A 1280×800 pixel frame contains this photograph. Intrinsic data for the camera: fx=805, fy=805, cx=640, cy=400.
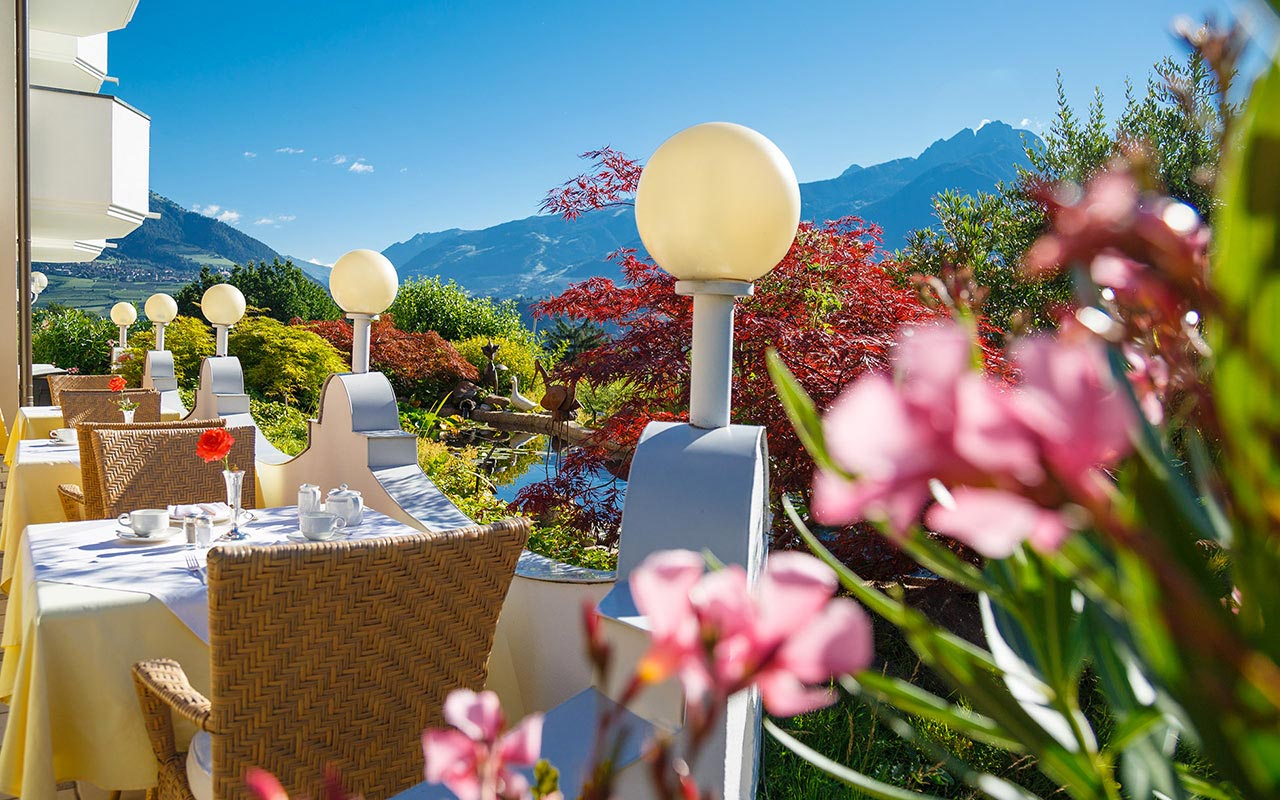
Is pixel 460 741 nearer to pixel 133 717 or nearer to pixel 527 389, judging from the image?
pixel 133 717

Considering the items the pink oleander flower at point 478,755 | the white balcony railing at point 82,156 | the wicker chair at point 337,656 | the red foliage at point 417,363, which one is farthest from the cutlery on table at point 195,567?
the red foliage at point 417,363

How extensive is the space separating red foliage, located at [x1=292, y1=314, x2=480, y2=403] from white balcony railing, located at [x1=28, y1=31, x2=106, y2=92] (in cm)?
528

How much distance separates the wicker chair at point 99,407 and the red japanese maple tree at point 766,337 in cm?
387

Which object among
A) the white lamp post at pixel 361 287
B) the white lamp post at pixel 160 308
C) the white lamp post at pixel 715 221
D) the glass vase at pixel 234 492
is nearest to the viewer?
the white lamp post at pixel 715 221

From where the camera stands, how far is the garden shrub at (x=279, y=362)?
11.4m

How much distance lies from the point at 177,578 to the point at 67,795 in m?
1.01

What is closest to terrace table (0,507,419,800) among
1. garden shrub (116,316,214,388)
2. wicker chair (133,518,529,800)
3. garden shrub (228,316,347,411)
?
wicker chair (133,518,529,800)

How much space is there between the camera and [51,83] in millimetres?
11469

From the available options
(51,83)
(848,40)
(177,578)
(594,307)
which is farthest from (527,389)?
(848,40)

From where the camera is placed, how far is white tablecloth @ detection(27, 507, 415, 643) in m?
2.22

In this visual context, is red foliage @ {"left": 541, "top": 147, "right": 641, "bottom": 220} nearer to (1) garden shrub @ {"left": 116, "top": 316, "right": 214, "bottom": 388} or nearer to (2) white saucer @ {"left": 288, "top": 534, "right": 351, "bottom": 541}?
(2) white saucer @ {"left": 288, "top": 534, "right": 351, "bottom": 541}

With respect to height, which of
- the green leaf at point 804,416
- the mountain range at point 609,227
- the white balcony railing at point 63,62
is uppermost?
the mountain range at point 609,227

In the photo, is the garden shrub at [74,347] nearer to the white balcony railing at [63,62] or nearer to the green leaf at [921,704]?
the white balcony railing at [63,62]

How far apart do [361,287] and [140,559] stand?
5.95ft
